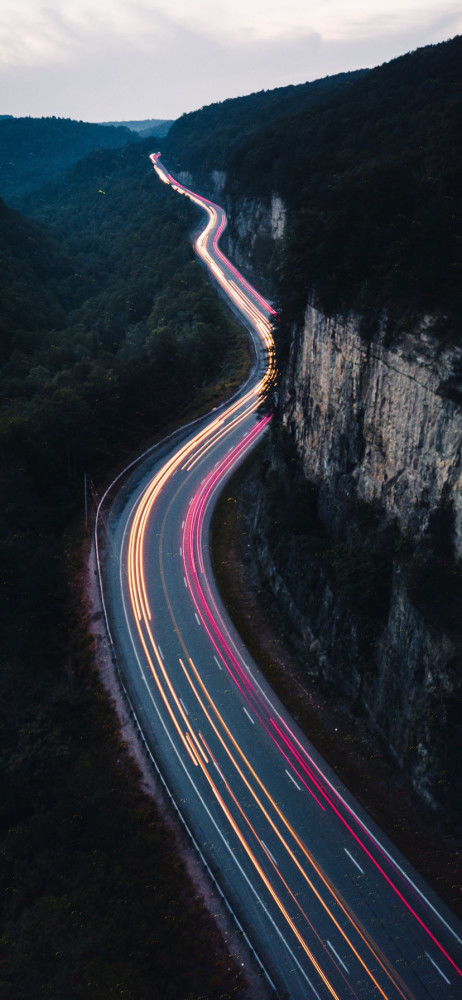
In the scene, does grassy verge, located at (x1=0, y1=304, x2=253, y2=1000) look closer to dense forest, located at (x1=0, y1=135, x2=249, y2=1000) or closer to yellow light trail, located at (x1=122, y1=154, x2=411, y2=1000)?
dense forest, located at (x1=0, y1=135, x2=249, y2=1000)

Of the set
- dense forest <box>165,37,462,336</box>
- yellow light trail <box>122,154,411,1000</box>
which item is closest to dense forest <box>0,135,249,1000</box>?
yellow light trail <box>122,154,411,1000</box>

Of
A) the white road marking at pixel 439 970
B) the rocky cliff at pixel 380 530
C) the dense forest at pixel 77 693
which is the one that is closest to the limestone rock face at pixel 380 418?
the rocky cliff at pixel 380 530

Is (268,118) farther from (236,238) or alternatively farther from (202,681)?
(202,681)

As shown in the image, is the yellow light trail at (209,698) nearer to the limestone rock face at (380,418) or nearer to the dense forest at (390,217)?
the limestone rock face at (380,418)

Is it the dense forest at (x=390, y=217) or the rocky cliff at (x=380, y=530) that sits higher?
the dense forest at (x=390, y=217)

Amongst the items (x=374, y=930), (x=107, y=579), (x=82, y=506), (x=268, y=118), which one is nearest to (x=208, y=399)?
(x=82, y=506)
